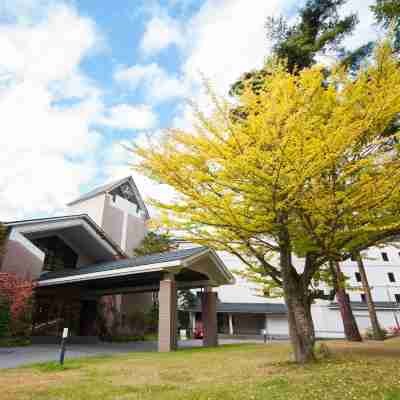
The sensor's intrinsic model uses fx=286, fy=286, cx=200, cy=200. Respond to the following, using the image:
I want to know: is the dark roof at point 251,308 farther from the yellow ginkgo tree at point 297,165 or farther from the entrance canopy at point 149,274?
the yellow ginkgo tree at point 297,165

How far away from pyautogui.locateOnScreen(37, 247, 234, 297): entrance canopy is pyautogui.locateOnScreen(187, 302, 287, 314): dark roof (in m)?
14.6

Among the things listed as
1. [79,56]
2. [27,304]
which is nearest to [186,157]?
[79,56]

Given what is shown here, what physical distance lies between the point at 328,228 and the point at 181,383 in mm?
4358

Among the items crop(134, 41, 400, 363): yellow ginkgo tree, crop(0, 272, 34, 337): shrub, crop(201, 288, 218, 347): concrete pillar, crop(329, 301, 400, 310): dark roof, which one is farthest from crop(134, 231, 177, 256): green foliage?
crop(329, 301, 400, 310): dark roof

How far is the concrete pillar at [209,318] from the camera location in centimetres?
1464

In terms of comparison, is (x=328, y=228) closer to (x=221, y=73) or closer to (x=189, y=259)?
(x=221, y=73)

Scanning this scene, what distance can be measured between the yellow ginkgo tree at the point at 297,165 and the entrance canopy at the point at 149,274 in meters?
5.67

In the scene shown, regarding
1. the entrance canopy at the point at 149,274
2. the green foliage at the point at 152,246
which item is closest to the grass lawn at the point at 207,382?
the entrance canopy at the point at 149,274

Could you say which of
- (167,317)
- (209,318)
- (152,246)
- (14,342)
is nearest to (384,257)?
(152,246)

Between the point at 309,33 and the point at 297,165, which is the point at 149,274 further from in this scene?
the point at 309,33

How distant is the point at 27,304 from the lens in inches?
496

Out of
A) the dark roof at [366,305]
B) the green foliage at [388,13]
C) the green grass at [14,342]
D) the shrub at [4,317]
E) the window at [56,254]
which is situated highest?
the green foliage at [388,13]

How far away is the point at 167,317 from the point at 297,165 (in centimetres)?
897

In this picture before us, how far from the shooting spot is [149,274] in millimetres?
14469
